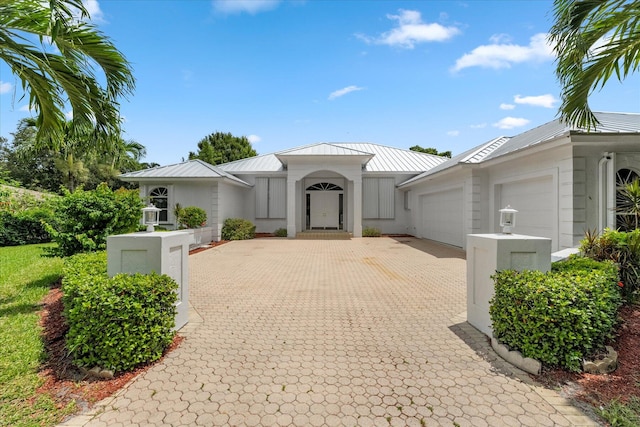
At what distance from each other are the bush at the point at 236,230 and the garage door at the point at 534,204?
12.6 m

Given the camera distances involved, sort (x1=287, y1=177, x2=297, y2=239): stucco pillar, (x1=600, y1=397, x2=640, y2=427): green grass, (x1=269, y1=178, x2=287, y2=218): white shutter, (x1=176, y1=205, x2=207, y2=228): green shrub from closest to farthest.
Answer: (x1=600, y1=397, x2=640, y2=427): green grass < (x1=176, y1=205, x2=207, y2=228): green shrub < (x1=287, y1=177, x2=297, y2=239): stucco pillar < (x1=269, y1=178, x2=287, y2=218): white shutter

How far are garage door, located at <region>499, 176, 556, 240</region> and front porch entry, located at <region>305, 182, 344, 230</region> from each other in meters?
10.7

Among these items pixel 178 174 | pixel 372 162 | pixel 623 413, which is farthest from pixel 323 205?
pixel 623 413

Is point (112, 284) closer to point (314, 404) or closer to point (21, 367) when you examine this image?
point (21, 367)

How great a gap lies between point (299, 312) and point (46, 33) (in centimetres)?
542

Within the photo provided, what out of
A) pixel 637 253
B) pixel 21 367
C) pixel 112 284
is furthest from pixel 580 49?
pixel 21 367

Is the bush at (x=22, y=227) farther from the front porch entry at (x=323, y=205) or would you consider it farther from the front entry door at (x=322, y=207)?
the front entry door at (x=322, y=207)

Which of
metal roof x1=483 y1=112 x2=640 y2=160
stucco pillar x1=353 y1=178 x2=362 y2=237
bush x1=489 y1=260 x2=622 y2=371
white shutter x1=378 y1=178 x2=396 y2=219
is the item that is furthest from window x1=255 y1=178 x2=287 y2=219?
bush x1=489 y1=260 x2=622 y2=371

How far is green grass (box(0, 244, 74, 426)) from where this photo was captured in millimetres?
2791

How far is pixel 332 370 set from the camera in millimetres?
3430

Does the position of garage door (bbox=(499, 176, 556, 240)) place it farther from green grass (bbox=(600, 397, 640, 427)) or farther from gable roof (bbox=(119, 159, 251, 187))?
gable roof (bbox=(119, 159, 251, 187))

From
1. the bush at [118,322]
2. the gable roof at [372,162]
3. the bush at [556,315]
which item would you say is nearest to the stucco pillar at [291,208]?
the gable roof at [372,162]

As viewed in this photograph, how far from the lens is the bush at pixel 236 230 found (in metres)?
17.0

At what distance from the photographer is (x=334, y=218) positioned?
2033 centimetres
